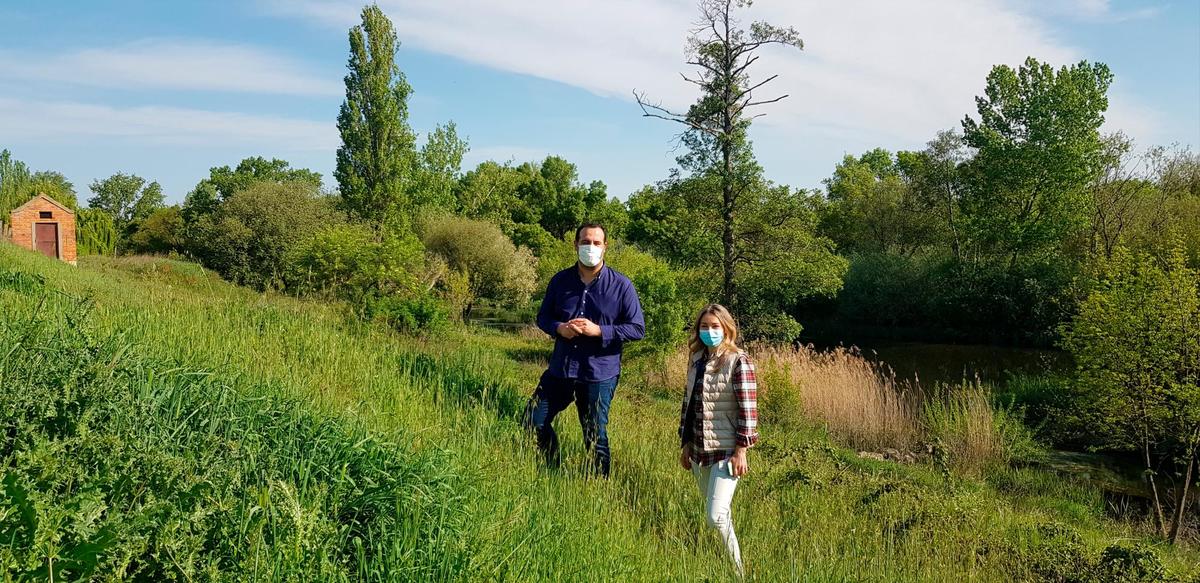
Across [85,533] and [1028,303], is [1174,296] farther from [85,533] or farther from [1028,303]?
[1028,303]

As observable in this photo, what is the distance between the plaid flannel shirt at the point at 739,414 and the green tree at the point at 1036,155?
96.7 ft

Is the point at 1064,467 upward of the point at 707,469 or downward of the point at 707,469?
downward

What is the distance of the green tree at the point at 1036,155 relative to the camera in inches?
1238

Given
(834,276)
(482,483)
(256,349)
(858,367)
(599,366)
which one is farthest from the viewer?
(834,276)

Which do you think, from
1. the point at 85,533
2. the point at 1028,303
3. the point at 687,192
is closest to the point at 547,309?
the point at 85,533

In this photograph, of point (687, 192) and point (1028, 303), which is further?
point (1028, 303)

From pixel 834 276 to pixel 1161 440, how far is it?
16.8 feet

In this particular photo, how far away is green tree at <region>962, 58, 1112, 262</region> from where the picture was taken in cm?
3144

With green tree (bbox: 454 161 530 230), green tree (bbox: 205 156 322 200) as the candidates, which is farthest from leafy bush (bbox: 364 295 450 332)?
green tree (bbox: 205 156 322 200)

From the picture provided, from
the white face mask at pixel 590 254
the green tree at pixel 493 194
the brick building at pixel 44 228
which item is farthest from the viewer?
the green tree at pixel 493 194

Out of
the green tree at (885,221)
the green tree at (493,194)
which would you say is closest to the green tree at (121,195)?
the green tree at (493,194)

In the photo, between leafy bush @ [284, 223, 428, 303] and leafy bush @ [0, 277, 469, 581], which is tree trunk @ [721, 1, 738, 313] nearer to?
leafy bush @ [284, 223, 428, 303]

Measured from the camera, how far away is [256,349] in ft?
20.1

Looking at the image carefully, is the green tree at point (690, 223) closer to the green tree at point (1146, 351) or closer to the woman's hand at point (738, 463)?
the green tree at point (1146, 351)
